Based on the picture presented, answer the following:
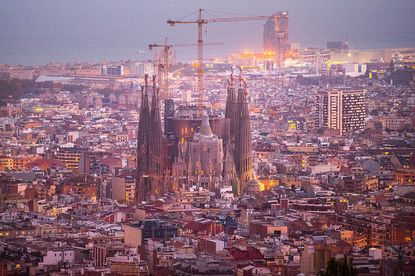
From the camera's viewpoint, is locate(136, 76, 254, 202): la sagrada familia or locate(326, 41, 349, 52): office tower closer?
locate(136, 76, 254, 202): la sagrada familia

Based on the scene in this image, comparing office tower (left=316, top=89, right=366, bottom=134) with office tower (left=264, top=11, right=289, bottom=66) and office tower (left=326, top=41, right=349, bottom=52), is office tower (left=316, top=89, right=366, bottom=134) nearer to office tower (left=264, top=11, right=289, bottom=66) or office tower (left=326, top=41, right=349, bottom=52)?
office tower (left=264, top=11, right=289, bottom=66)

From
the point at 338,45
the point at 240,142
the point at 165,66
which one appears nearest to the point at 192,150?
the point at 240,142

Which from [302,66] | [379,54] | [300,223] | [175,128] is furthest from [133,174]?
[302,66]

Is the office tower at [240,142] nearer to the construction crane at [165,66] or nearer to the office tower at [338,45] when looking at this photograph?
the construction crane at [165,66]

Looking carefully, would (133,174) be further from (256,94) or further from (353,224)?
(256,94)

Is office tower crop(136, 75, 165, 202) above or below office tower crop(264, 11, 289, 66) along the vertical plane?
below

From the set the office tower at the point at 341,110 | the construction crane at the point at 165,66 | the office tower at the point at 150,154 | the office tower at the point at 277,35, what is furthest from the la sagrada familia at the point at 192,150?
the office tower at the point at 277,35

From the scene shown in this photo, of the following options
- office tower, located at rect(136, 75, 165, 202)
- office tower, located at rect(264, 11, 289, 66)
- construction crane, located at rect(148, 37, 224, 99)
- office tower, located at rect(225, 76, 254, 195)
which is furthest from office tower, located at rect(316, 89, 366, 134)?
office tower, located at rect(136, 75, 165, 202)

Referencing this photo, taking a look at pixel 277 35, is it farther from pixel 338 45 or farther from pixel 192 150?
pixel 192 150
